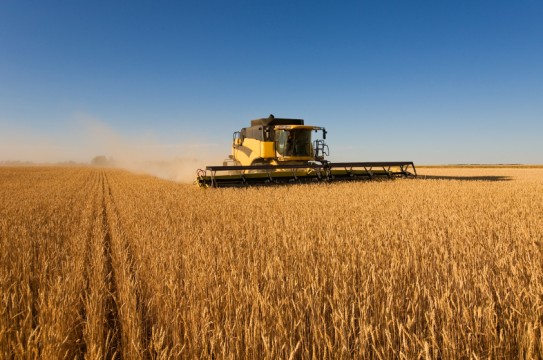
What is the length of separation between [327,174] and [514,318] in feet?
37.9

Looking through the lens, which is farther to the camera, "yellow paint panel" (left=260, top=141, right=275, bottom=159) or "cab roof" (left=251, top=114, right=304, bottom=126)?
"cab roof" (left=251, top=114, right=304, bottom=126)

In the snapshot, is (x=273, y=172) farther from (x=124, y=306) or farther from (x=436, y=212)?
(x=124, y=306)

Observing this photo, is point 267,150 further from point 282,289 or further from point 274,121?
point 282,289

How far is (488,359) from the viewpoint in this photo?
5.44 ft

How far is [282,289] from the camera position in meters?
2.41

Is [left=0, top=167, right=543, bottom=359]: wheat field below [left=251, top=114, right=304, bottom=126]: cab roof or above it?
below

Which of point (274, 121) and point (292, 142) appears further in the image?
point (274, 121)

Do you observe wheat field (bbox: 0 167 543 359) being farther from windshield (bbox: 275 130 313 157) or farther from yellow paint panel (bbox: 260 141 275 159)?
windshield (bbox: 275 130 313 157)

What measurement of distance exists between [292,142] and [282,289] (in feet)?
39.5

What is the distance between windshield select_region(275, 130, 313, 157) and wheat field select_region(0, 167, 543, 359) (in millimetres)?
7949

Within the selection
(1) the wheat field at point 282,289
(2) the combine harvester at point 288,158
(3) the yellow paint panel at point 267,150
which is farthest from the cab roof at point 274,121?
(1) the wheat field at point 282,289

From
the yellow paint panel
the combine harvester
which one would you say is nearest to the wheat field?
the combine harvester

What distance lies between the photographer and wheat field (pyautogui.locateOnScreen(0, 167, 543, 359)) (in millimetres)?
1839

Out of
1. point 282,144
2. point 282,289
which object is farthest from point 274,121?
point 282,289
